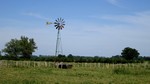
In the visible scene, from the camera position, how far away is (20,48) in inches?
4402

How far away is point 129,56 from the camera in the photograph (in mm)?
119812

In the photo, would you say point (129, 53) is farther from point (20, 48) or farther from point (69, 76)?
point (69, 76)

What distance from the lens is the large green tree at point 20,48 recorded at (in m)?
112

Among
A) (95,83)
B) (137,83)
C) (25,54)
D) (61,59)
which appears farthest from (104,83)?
(25,54)

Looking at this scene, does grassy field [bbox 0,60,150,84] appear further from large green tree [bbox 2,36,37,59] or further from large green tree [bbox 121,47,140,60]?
large green tree [bbox 121,47,140,60]

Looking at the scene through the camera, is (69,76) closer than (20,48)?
Yes

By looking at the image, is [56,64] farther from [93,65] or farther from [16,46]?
[16,46]

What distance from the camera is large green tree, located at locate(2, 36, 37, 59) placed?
112500 mm

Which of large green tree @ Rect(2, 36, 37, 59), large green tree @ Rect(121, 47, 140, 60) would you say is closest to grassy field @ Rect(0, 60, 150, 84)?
large green tree @ Rect(2, 36, 37, 59)

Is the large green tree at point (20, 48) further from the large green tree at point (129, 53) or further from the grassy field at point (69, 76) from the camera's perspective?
the grassy field at point (69, 76)

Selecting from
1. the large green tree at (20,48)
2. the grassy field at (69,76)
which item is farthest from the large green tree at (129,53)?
the grassy field at (69,76)

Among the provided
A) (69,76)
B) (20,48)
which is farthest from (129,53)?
(69,76)

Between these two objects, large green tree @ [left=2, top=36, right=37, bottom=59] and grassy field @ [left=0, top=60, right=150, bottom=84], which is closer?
grassy field @ [left=0, top=60, right=150, bottom=84]

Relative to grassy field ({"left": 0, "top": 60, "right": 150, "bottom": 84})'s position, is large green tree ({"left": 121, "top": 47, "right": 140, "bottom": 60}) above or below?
above
